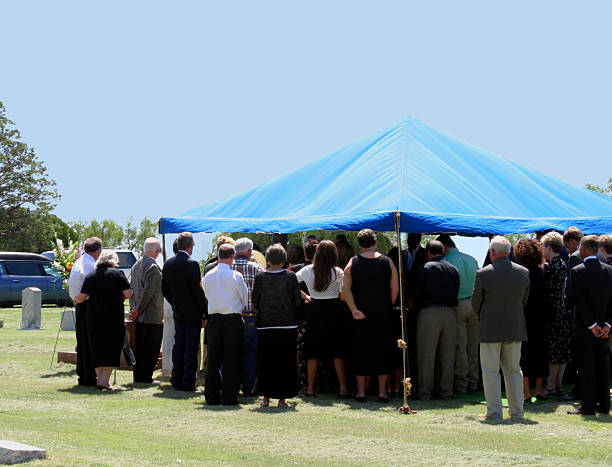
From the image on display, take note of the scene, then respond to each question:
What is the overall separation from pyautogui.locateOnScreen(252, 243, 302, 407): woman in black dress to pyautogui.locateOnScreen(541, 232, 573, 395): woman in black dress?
9.67 feet

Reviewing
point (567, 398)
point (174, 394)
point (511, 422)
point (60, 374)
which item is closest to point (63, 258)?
point (60, 374)

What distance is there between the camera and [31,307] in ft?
71.3

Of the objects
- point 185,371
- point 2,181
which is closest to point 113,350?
point 185,371

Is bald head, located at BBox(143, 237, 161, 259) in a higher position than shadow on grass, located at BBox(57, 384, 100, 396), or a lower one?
higher

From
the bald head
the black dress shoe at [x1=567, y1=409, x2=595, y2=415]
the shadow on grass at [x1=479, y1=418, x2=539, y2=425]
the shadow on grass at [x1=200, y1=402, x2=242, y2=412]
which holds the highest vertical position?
the bald head

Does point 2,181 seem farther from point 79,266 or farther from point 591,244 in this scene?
point 591,244

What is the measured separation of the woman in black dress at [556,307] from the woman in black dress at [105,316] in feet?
16.8

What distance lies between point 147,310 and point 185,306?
3.27 ft

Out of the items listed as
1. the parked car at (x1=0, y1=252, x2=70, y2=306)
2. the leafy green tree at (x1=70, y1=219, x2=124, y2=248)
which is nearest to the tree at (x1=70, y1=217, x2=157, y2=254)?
the leafy green tree at (x1=70, y1=219, x2=124, y2=248)

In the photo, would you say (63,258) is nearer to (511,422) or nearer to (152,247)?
(152,247)

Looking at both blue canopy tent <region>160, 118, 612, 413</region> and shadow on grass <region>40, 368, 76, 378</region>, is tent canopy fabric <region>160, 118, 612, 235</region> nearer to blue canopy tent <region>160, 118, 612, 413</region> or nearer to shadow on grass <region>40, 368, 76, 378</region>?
blue canopy tent <region>160, 118, 612, 413</region>

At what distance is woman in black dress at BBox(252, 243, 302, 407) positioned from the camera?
32.1 ft

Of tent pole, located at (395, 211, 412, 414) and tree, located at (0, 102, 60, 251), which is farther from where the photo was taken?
tree, located at (0, 102, 60, 251)

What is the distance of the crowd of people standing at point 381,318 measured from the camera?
9.28 m
